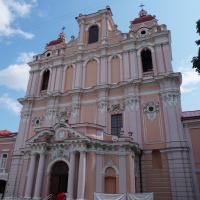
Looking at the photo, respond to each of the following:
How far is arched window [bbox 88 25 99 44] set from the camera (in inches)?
1152

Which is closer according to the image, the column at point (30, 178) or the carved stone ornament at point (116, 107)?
the column at point (30, 178)

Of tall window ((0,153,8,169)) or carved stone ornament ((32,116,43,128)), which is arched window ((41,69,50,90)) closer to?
carved stone ornament ((32,116,43,128))

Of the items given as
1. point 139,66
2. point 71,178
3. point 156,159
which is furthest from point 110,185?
point 139,66

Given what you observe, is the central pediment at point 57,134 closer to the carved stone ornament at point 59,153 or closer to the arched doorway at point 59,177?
the carved stone ornament at point 59,153

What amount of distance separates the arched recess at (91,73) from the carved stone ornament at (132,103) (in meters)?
5.22

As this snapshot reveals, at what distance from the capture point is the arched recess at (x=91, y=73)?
26.0 m

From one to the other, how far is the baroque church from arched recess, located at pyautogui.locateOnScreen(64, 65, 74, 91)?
128mm

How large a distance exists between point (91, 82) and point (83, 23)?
9992 millimetres

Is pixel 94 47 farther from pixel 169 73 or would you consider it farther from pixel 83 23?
pixel 169 73

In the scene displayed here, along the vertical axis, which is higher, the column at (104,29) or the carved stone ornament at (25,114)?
the column at (104,29)

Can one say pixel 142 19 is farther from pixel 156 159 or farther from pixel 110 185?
pixel 110 185

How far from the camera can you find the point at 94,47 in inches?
1106

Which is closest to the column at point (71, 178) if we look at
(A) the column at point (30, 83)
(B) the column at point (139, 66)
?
(B) the column at point (139, 66)

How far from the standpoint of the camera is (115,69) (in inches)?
1005
